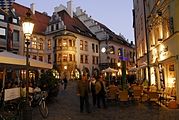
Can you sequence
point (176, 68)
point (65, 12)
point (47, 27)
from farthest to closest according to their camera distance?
1. point (65, 12)
2. point (47, 27)
3. point (176, 68)

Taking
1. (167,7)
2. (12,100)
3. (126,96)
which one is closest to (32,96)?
(12,100)

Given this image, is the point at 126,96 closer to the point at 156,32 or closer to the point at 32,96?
the point at 32,96

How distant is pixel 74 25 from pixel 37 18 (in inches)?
303

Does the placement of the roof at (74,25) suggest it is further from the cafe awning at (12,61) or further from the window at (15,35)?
the cafe awning at (12,61)

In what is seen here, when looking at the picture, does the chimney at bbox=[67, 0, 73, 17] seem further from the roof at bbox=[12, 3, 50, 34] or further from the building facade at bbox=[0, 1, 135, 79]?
the roof at bbox=[12, 3, 50, 34]

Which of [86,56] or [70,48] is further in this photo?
[86,56]

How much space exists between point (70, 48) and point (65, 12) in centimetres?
1096

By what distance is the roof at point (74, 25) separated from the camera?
176ft

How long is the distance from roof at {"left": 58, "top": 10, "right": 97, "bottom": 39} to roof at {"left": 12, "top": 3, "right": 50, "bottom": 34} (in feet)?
11.7

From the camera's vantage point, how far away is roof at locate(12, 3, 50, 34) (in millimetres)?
50938

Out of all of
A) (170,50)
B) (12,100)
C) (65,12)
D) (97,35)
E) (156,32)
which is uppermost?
(65,12)

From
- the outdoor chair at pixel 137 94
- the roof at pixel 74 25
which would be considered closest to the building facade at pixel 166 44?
the outdoor chair at pixel 137 94

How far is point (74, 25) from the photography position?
55.9m

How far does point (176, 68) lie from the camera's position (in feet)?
50.5
